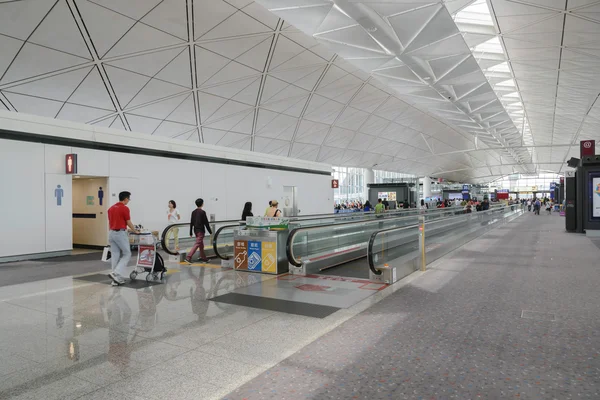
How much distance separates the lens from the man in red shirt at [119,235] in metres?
8.77

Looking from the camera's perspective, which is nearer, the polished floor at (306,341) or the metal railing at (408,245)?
the polished floor at (306,341)

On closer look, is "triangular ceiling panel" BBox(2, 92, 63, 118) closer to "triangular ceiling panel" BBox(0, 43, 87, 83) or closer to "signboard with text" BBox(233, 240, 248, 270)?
"triangular ceiling panel" BBox(0, 43, 87, 83)

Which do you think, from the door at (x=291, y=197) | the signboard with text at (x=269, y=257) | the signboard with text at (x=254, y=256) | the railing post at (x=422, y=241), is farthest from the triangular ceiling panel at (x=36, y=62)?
the railing post at (x=422, y=241)

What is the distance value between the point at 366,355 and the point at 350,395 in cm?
102

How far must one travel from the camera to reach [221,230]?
12898 millimetres

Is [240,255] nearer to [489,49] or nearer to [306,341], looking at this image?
[306,341]

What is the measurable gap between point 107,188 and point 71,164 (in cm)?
186

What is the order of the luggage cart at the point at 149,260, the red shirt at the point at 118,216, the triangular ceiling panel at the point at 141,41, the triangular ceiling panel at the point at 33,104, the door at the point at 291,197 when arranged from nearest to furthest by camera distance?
1. the red shirt at the point at 118,216
2. the luggage cart at the point at 149,260
3. the triangular ceiling panel at the point at 141,41
4. the triangular ceiling panel at the point at 33,104
5. the door at the point at 291,197

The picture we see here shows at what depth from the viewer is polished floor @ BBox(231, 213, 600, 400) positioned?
3.71m

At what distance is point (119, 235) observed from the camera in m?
8.88

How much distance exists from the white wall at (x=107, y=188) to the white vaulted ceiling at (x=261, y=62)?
13.8 feet

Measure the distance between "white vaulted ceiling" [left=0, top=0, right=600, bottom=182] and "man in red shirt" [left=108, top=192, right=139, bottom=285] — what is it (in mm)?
8849

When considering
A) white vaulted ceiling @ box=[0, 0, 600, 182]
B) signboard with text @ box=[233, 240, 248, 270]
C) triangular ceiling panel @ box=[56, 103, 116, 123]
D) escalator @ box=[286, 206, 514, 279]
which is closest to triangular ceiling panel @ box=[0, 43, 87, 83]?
white vaulted ceiling @ box=[0, 0, 600, 182]

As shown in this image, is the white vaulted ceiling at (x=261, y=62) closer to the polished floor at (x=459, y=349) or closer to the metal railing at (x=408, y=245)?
the metal railing at (x=408, y=245)
